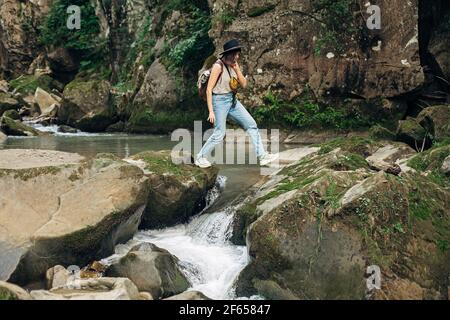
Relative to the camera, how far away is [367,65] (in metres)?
14.4

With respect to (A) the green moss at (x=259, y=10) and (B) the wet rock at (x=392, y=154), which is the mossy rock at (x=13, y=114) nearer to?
(A) the green moss at (x=259, y=10)

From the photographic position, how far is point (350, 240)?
21.0 ft

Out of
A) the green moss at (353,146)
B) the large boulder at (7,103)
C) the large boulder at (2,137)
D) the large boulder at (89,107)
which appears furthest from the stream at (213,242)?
the large boulder at (7,103)

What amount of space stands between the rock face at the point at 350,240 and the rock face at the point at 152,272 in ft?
2.40

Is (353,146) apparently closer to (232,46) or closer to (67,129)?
(232,46)

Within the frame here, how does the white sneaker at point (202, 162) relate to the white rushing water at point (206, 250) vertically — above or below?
above

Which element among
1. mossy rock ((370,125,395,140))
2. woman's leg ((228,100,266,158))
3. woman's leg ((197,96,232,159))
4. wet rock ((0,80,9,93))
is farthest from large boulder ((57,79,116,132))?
woman's leg ((228,100,266,158))

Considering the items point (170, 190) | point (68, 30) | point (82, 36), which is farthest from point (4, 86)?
point (170, 190)

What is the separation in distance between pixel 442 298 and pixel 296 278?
144cm

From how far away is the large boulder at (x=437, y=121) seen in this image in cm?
1063

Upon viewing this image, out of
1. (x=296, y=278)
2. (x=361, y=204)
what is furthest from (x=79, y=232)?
(x=361, y=204)

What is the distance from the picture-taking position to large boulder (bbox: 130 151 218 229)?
868cm

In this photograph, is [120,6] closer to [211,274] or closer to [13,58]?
[13,58]

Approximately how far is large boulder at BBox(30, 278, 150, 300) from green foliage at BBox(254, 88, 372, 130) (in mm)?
8942
